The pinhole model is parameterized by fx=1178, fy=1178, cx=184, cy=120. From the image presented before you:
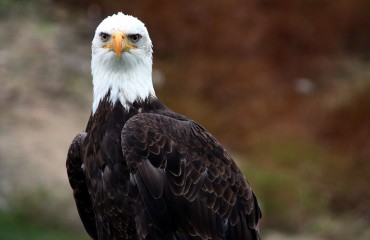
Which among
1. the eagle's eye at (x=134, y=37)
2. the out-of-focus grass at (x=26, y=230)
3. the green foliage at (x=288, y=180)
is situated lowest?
the eagle's eye at (x=134, y=37)

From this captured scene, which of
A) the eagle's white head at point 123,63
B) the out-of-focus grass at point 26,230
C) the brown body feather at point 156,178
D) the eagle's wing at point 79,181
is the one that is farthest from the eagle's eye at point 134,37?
the out-of-focus grass at point 26,230

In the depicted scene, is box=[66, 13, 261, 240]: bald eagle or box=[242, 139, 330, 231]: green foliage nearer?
box=[66, 13, 261, 240]: bald eagle

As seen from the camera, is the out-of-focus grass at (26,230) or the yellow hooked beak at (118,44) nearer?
the yellow hooked beak at (118,44)

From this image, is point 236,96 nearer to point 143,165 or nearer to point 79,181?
point 79,181

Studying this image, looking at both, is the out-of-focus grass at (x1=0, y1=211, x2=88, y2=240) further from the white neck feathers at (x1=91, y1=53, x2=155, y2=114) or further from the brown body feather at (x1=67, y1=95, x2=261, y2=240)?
the white neck feathers at (x1=91, y1=53, x2=155, y2=114)

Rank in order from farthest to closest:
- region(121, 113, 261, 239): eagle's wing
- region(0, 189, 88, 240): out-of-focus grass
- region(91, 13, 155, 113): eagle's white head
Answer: region(0, 189, 88, 240): out-of-focus grass
region(91, 13, 155, 113): eagle's white head
region(121, 113, 261, 239): eagle's wing

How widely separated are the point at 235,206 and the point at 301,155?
6228mm

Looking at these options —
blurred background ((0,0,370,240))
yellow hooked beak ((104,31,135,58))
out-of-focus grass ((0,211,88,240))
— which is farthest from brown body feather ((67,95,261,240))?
blurred background ((0,0,370,240))

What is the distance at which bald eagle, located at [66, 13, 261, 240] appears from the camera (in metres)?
7.31

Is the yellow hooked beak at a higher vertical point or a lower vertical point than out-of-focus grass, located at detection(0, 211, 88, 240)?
lower

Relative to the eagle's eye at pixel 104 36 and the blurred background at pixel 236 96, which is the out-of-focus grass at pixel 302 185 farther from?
the eagle's eye at pixel 104 36

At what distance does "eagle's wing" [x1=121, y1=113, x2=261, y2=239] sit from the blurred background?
148 inches

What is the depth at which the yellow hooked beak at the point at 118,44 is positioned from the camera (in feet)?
24.2

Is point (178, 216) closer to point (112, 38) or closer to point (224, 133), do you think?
point (112, 38)
